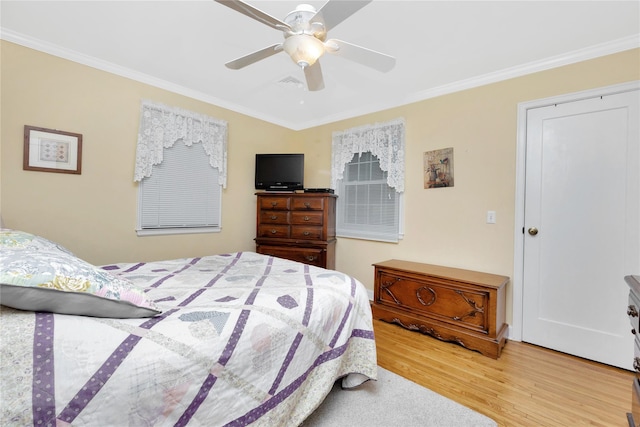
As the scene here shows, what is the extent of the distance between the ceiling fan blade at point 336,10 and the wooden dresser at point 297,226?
2035mm

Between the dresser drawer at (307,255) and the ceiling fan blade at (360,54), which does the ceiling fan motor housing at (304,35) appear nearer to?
the ceiling fan blade at (360,54)

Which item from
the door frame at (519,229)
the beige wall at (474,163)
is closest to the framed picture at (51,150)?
the beige wall at (474,163)

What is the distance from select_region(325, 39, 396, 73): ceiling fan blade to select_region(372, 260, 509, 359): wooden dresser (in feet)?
5.92

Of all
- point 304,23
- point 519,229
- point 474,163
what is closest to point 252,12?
point 304,23

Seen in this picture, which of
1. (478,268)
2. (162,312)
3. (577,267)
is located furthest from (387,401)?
(577,267)

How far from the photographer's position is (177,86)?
292 centimetres

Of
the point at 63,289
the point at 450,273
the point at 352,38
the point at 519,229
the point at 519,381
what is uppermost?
the point at 352,38

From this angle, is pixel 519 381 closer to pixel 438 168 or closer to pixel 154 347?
pixel 438 168

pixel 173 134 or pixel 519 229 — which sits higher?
pixel 173 134

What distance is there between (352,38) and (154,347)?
2245 millimetres

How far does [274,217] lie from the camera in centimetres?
347

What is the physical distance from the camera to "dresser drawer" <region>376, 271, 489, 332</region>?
7.36 ft

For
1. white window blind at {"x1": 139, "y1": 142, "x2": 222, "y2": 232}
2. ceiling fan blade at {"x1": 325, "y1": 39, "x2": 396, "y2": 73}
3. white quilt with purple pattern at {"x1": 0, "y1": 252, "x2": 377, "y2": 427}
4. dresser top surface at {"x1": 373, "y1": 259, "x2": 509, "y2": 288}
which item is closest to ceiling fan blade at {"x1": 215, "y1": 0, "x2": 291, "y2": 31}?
ceiling fan blade at {"x1": 325, "y1": 39, "x2": 396, "y2": 73}

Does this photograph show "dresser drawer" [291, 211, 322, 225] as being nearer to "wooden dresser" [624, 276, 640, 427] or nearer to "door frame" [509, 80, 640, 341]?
"door frame" [509, 80, 640, 341]
